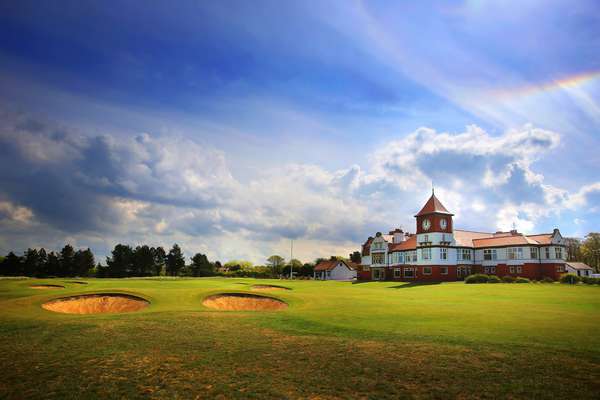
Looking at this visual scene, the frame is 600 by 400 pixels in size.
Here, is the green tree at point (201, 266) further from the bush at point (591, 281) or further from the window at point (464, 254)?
the bush at point (591, 281)

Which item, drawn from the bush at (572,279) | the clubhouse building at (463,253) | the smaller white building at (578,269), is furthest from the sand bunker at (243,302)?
the smaller white building at (578,269)

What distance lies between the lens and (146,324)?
21844 mm

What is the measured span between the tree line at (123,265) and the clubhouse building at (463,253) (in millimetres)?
40405

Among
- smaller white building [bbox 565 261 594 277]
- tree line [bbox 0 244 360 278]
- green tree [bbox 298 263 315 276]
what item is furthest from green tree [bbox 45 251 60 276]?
smaller white building [bbox 565 261 594 277]

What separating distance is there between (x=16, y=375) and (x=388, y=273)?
8244cm

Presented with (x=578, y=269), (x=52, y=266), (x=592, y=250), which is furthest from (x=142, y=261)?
(x=592, y=250)

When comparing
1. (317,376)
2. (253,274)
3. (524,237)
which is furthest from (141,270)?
(317,376)

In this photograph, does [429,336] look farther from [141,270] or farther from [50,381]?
[141,270]

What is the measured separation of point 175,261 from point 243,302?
10322cm

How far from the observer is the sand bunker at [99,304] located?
103 feet

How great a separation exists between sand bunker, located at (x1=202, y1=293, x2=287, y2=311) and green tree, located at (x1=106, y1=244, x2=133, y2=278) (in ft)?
327

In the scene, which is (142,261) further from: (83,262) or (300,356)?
(300,356)

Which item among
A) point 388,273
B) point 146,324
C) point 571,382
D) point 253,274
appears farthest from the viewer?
point 253,274

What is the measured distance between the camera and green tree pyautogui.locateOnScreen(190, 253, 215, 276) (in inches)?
4924
